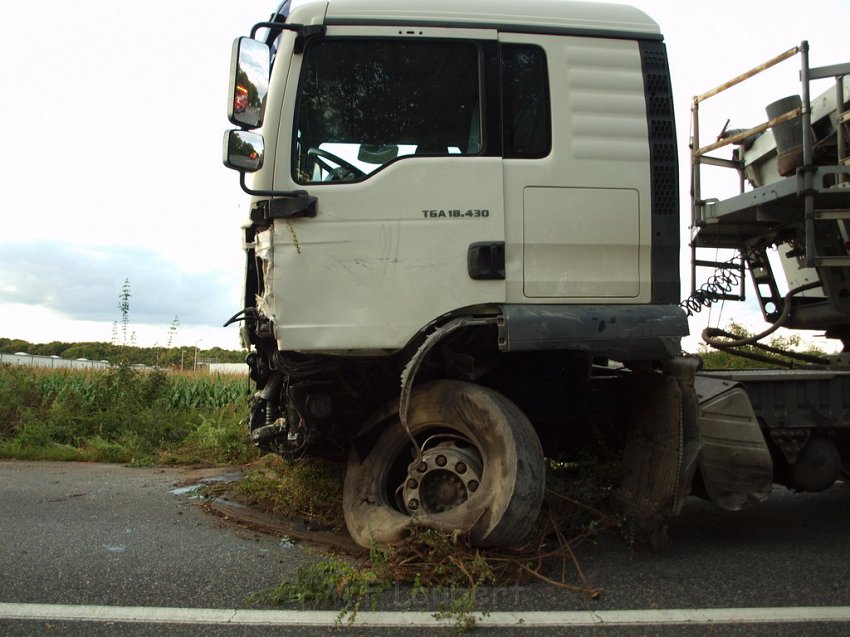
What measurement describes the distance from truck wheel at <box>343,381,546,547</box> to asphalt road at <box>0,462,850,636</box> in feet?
1.10

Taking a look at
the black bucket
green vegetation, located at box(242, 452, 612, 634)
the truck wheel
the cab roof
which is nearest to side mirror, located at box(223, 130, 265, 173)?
the cab roof

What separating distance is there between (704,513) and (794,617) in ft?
6.60

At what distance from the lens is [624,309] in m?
3.58

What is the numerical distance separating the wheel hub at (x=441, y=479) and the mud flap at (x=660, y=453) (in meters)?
0.96

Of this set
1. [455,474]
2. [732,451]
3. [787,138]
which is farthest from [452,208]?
[787,138]

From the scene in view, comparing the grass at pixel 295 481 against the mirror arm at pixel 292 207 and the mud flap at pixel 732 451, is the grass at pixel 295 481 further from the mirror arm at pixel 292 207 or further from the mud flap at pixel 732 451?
the mirror arm at pixel 292 207

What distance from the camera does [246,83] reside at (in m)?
3.27

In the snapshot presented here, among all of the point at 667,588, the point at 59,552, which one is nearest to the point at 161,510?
the point at 59,552

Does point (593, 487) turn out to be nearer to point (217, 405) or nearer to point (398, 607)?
point (398, 607)

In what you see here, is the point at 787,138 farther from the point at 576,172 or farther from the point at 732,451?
the point at 732,451

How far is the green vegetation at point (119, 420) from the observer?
7.43 meters

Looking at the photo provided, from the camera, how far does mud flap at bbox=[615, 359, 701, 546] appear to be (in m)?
3.54

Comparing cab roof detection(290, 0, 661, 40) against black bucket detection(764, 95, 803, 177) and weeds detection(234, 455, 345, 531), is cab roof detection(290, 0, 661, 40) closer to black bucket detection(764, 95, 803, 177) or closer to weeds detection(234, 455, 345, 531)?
black bucket detection(764, 95, 803, 177)

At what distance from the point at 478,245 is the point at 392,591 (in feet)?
5.82
